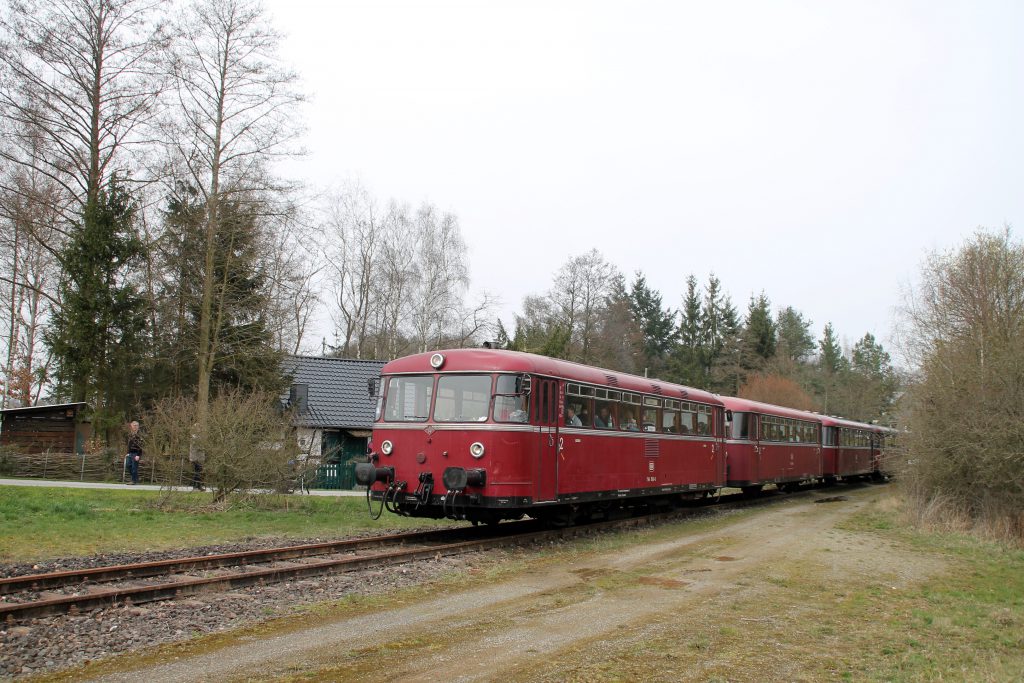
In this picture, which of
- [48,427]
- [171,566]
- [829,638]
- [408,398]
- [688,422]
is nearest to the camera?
[829,638]

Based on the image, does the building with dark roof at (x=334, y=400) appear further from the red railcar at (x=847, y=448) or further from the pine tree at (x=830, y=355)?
the pine tree at (x=830, y=355)

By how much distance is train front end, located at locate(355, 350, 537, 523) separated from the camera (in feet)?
39.0

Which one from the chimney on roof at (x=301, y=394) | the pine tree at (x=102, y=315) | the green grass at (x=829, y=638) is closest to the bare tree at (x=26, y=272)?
the pine tree at (x=102, y=315)

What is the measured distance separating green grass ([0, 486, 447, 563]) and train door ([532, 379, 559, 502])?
3554mm

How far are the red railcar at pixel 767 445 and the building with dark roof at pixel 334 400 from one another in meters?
12.9

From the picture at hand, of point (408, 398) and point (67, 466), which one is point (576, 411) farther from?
point (67, 466)

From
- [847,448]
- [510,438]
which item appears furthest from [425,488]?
[847,448]

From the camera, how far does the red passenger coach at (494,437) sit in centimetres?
1195

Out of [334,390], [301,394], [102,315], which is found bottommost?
[301,394]

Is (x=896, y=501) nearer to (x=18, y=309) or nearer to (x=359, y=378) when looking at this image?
(x=359, y=378)

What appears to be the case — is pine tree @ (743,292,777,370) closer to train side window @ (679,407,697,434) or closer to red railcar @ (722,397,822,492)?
red railcar @ (722,397,822,492)

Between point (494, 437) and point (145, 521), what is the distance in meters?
6.73

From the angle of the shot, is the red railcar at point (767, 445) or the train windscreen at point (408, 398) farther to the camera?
the red railcar at point (767, 445)

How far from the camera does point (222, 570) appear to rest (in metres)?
9.69
